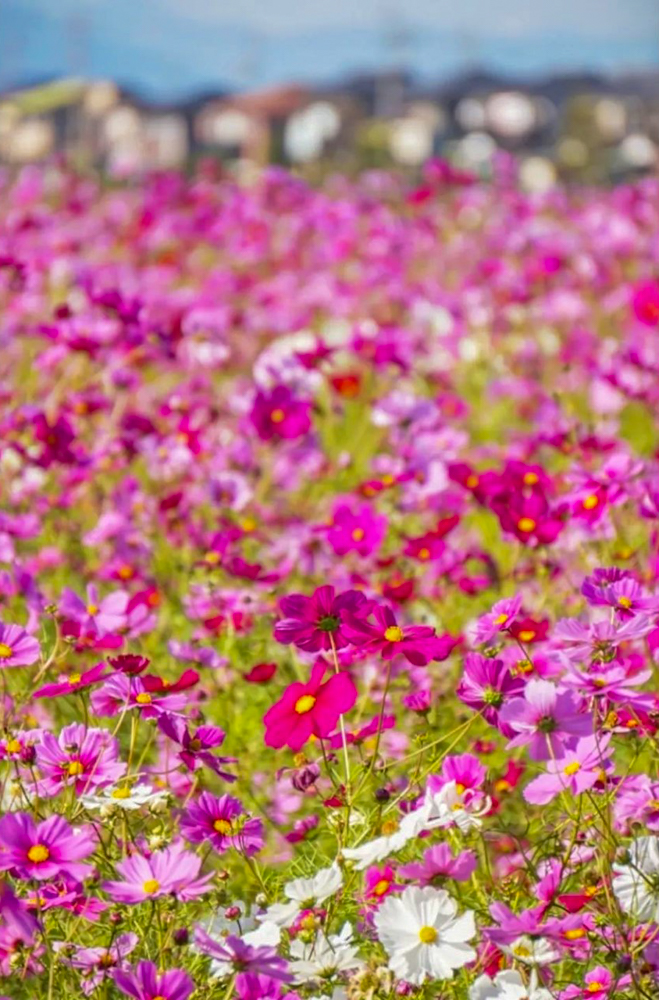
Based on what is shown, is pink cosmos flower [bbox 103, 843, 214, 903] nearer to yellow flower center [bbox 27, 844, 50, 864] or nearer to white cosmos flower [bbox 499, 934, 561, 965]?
yellow flower center [bbox 27, 844, 50, 864]

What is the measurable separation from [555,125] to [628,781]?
57.6m

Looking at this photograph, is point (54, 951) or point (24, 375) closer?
point (54, 951)

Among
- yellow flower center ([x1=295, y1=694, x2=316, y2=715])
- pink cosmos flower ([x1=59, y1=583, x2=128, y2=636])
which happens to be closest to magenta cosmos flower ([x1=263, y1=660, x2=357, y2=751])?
yellow flower center ([x1=295, y1=694, x2=316, y2=715])

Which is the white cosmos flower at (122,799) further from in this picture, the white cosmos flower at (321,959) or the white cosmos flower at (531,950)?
the white cosmos flower at (531,950)

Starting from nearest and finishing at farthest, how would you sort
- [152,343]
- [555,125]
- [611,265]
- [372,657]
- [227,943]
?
1. [227,943]
2. [372,657]
3. [152,343]
4. [611,265]
5. [555,125]

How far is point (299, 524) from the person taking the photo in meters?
2.69

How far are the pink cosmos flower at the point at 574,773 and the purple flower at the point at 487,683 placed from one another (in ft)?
0.29

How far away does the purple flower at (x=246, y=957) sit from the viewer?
1.17 metres

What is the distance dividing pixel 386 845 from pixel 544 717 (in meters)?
0.21

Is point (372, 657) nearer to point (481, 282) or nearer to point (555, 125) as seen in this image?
point (481, 282)

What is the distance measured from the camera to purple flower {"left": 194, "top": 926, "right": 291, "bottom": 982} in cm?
117

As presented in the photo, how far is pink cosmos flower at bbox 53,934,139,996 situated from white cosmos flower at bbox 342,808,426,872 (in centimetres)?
24

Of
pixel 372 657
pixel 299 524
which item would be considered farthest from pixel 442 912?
pixel 299 524

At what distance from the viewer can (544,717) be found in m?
1.37
